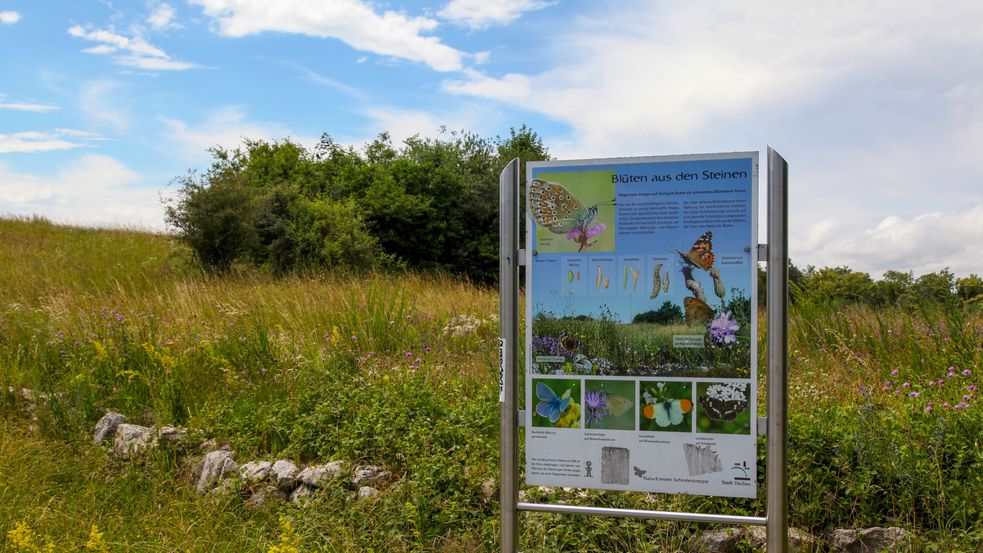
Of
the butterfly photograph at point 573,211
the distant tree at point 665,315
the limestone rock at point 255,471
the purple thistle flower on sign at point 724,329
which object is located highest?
the butterfly photograph at point 573,211

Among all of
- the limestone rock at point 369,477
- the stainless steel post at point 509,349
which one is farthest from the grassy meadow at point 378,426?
the stainless steel post at point 509,349

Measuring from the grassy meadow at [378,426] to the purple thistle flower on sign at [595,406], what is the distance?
0.85 metres

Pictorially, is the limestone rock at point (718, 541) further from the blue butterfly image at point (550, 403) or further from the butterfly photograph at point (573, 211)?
the butterfly photograph at point (573, 211)

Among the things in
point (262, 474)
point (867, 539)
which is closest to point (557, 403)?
point (867, 539)

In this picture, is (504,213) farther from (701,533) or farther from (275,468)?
(275,468)

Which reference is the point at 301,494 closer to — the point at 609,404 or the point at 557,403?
the point at 557,403

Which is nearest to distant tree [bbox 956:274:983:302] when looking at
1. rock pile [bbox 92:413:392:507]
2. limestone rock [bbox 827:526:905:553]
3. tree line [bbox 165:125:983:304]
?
tree line [bbox 165:125:983:304]

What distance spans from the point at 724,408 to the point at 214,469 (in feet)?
12.7

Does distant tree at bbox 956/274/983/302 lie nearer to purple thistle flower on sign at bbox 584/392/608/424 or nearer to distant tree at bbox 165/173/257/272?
purple thistle flower on sign at bbox 584/392/608/424

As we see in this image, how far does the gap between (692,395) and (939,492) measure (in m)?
1.78

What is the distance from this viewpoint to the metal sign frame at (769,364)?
3514mm

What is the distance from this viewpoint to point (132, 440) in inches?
248

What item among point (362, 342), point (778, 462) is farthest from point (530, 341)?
point (362, 342)

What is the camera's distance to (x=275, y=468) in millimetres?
5340
